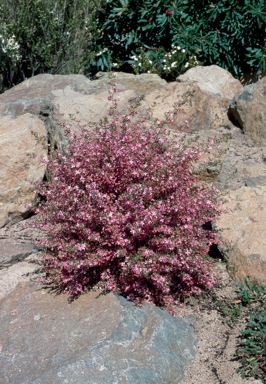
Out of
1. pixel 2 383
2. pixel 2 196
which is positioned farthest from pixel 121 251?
pixel 2 196

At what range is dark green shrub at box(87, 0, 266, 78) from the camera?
23.7ft

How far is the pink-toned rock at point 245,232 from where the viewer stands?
412 centimetres

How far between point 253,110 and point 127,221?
106 inches

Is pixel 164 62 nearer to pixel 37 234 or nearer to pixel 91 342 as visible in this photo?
pixel 37 234

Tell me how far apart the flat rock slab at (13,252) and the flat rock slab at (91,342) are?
1.28 feet

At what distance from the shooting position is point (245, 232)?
437cm

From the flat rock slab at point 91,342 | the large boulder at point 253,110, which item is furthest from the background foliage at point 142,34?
the flat rock slab at point 91,342

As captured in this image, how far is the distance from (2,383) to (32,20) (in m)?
5.14

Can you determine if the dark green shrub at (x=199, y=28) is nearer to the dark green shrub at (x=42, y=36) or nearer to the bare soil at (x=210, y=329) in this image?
the dark green shrub at (x=42, y=36)

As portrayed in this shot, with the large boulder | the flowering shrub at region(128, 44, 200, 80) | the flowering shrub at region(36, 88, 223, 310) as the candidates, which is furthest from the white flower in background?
the flowering shrub at region(36, 88, 223, 310)

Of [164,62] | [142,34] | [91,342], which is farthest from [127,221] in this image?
[142,34]

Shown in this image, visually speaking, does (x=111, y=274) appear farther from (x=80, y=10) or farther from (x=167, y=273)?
(x=80, y=10)

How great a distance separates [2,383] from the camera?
3221 millimetres

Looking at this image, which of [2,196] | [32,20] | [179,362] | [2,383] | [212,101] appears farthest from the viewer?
[32,20]
